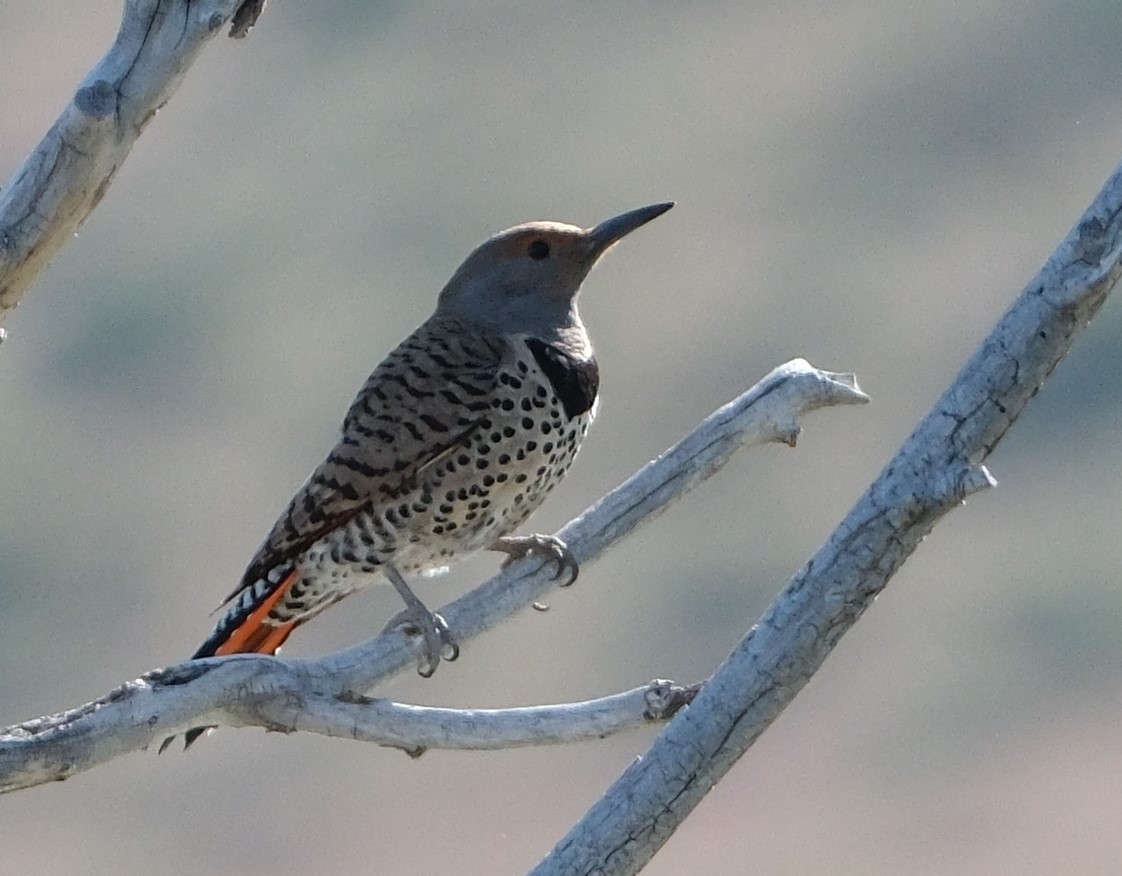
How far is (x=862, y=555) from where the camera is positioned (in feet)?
13.5

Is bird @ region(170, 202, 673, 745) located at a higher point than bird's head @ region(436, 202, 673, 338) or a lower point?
lower

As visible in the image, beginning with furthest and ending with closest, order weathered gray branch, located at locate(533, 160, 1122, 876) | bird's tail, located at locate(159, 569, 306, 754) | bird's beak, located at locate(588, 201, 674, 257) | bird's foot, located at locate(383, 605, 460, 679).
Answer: bird's beak, located at locate(588, 201, 674, 257) < bird's tail, located at locate(159, 569, 306, 754) < bird's foot, located at locate(383, 605, 460, 679) < weathered gray branch, located at locate(533, 160, 1122, 876)

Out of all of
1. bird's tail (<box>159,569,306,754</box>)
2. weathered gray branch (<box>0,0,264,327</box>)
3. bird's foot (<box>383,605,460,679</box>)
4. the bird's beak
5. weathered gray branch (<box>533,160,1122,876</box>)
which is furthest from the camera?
the bird's beak

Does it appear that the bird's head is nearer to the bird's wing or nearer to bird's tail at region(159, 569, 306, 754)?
the bird's wing

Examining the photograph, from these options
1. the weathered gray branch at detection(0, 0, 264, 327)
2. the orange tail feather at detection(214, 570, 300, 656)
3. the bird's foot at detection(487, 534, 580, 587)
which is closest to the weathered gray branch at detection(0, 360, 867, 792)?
the bird's foot at detection(487, 534, 580, 587)

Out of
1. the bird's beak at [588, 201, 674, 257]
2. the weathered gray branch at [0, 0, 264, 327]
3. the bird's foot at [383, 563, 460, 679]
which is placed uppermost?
the bird's beak at [588, 201, 674, 257]

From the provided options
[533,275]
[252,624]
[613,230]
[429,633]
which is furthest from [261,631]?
[613,230]

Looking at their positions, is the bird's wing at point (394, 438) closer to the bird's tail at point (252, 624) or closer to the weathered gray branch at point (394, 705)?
the bird's tail at point (252, 624)

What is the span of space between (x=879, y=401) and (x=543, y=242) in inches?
639

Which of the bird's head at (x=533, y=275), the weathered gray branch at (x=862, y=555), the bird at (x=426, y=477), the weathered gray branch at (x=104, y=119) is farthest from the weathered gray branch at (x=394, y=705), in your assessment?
the bird's head at (x=533, y=275)

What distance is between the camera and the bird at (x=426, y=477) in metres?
5.79

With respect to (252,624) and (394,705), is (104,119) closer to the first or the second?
(394,705)

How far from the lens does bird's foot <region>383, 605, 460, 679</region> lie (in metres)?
5.04

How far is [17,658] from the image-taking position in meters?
20.3
